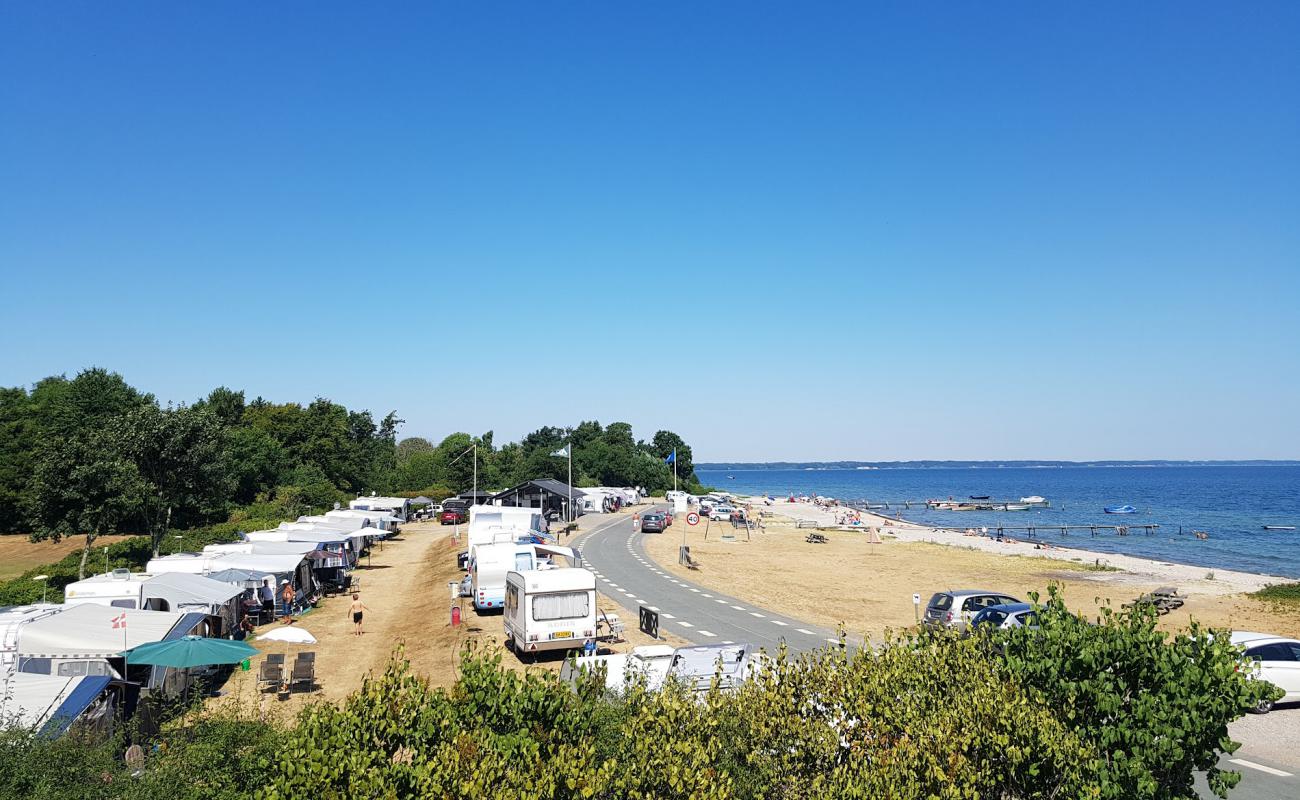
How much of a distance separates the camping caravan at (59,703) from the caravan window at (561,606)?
9.33 meters

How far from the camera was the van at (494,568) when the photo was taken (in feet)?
90.0

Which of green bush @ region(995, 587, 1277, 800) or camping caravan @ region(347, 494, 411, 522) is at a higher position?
green bush @ region(995, 587, 1277, 800)

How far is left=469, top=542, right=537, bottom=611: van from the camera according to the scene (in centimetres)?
2744

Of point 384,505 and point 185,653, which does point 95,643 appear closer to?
point 185,653

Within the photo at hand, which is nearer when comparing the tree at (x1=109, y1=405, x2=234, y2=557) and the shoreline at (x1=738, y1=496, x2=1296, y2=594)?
the tree at (x1=109, y1=405, x2=234, y2=557)

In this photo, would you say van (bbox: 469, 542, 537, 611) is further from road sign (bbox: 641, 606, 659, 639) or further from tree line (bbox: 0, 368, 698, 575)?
tree line (bbox: 0, 368, 698, 575)

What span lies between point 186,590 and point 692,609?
632 inches

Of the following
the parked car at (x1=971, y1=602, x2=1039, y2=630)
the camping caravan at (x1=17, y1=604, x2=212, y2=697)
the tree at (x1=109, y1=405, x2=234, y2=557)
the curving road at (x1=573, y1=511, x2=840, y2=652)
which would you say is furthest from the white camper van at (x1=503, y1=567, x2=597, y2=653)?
the tree at (x1=109, y1=405, x2=234, y2=557)

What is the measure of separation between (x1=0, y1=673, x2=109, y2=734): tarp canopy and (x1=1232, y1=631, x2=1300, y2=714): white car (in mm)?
21100

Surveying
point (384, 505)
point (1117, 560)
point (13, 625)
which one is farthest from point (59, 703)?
point (1117, 560)

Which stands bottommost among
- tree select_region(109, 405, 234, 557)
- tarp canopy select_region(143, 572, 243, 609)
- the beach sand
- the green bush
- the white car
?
the beach sand

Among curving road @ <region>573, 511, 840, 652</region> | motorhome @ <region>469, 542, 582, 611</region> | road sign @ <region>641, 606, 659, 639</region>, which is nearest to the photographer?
road sign @ <region>641, 606, 659, 639</region>

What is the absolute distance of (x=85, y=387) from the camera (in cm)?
5675

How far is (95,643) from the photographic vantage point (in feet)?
54.5
